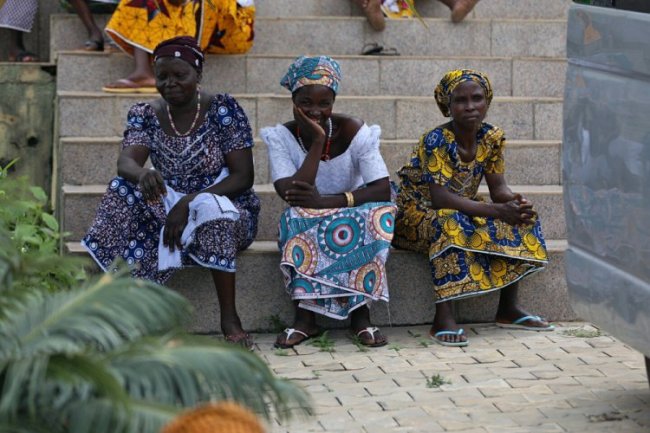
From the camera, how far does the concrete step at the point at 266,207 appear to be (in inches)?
271

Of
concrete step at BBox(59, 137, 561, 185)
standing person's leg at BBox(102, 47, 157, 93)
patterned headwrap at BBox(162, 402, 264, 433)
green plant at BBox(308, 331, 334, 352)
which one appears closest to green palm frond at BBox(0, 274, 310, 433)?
patterned headwrap at BBox(162, 402, 264, 433)

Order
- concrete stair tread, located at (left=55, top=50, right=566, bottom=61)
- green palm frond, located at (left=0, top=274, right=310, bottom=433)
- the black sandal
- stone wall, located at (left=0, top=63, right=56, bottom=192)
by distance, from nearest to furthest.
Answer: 1. green palm frond, located at (left=0, top=274, right=310, bottom=433)
2. stone wall, located at (left=0, top=63, right=56, bottom=192)
3. concrete stair tread, located at (left=55, top=50, right=566, bottom=61)
4. the black sandal

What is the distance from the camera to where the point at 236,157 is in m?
6.30

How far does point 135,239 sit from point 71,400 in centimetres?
332

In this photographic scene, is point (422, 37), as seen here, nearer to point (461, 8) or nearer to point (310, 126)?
point (461, 8)

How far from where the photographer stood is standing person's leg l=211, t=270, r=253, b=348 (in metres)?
6.14

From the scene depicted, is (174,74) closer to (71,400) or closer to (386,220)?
(386,220)

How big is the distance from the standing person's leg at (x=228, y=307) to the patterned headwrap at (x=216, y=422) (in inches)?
146

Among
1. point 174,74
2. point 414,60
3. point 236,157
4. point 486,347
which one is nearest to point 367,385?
point 486,347

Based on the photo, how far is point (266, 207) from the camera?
7.06 meters

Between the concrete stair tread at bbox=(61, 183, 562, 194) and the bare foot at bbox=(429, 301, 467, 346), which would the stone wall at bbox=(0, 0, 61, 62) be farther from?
the bare foot at bbox=(429, 301, 467, 346)

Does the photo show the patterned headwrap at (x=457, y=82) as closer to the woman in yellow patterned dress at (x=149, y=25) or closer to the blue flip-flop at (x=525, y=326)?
the blue flip-flop at (x=525, y=326)

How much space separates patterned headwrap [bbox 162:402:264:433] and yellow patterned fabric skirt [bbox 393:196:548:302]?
3.97m

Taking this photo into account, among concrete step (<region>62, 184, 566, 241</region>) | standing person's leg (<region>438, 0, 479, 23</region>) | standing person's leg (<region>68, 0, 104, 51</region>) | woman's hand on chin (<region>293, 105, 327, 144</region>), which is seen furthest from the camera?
standing person's leg (<region>438, 0, 479, 23</region>)
